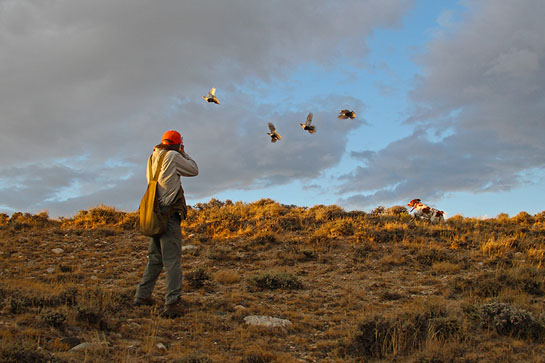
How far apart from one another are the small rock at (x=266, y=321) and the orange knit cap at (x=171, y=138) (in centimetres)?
303

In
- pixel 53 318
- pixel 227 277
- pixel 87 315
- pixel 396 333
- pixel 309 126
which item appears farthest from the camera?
pixel 309 126

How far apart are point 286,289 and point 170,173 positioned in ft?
11.6

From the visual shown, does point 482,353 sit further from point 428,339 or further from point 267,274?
point 267,274

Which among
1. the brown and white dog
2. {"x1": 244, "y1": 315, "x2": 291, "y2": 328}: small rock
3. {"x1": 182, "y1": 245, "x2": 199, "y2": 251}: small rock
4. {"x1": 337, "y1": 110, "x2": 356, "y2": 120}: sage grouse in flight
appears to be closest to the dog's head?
the brown and white dog

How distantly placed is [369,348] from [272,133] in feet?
34.0

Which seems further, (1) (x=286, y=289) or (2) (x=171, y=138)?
(1) (x=286, y=289)

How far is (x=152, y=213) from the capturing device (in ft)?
21.7

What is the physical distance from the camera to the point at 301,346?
570 cm

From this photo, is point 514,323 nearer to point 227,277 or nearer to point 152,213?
point 152,213

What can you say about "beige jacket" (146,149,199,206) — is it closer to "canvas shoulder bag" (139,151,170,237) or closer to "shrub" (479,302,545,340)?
"canvas shoulder bag" (139,151,170,237)

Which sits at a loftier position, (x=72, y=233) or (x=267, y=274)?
(x=72, y=233)

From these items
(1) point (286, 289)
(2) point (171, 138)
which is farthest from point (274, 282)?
(2) point (171, 138)

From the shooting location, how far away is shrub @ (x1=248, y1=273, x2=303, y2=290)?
8758 millimetres

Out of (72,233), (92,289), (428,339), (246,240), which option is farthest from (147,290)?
(72,233)
